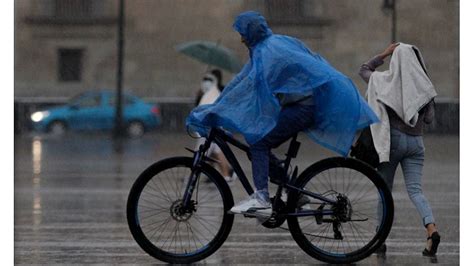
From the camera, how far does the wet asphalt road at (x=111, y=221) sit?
8602mm

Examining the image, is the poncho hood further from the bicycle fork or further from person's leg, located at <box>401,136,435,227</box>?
person's leg, located at <box>401,136,435,227</box>

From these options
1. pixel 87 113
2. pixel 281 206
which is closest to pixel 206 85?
pixel 281 206

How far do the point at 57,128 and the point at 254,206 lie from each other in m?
29.8

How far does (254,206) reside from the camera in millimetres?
8195

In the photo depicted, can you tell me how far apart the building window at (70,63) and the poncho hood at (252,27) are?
3899 centimetres

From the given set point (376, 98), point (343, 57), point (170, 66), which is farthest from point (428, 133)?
point (376, 98)

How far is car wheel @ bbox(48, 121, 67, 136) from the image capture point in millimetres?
37259

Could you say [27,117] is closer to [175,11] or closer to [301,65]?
[175,11]

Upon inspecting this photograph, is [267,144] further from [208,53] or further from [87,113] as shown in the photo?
[87,113]

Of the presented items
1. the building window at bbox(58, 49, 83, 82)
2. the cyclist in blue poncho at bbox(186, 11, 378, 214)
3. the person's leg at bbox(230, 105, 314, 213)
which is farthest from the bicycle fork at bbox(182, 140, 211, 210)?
the building window at bbox(58, 49, 83, 82)

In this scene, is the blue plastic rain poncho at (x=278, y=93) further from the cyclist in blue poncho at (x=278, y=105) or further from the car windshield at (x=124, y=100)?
the car windshield at (x=124, y=100)

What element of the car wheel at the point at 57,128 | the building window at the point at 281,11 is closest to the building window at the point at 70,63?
the building window at the point at 281,11

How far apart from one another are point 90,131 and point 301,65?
29.7 metres
